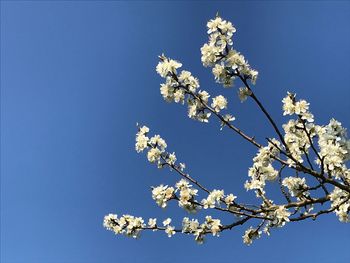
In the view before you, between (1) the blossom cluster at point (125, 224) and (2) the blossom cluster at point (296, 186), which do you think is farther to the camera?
(1) the blossom cluster at point (125, 224)

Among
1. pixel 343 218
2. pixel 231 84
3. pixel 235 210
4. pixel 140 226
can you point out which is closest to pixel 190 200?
pixel 235 210

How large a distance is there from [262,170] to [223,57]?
2170mm

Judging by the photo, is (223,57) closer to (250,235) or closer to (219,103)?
(219,103)

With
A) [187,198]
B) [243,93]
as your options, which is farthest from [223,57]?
[187,198]

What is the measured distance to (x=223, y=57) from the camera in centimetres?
791

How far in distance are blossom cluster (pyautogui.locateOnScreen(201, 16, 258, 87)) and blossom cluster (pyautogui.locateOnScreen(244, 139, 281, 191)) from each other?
1380 millimetres

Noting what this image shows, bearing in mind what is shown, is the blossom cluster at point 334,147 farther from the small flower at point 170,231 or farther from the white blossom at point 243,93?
the small flower at point 170,231

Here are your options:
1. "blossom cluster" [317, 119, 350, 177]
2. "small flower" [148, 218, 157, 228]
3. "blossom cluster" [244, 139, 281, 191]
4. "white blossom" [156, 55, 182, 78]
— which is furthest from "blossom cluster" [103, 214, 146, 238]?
"blossom cluster" [317, 119, 350, 177]

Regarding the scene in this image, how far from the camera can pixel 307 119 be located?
7.53 metres

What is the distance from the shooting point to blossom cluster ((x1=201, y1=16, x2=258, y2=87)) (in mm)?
7781

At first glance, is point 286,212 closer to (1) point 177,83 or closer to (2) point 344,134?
(2) point 344,134

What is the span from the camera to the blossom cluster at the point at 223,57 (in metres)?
7.78

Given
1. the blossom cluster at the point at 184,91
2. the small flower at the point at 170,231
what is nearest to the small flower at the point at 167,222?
the small flower at the point at 170,231

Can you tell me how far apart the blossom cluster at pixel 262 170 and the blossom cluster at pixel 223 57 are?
1380 millimetres
